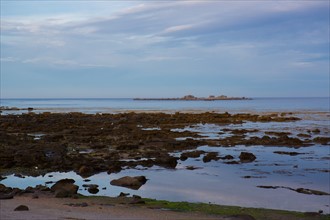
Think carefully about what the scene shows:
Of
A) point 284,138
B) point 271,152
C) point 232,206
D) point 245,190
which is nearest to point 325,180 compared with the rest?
point 245,190

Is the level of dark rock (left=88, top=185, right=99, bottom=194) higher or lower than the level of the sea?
higher

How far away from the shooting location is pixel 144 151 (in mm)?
28125

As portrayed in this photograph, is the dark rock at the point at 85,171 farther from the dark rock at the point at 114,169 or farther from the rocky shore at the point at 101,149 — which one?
the dark rock at the point at 114,169

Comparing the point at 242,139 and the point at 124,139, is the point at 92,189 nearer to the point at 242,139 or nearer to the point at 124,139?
the point at 124,139

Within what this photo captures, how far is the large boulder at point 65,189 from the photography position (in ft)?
46.2

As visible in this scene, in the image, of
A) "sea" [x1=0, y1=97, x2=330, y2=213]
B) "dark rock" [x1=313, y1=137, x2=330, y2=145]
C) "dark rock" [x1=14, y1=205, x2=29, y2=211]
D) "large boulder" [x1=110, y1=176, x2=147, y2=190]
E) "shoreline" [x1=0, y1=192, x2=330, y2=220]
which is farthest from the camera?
"dark rock" [x1=313, y1=137, x2=330, y2=145]

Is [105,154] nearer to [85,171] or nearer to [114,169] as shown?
[114,169]

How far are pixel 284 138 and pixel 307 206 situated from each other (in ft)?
68.8

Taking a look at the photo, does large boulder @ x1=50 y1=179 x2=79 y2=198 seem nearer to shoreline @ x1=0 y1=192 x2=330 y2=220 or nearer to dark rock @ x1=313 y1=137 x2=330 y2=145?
shoreline @ x1=0 y1=192 x2=330 y2=220

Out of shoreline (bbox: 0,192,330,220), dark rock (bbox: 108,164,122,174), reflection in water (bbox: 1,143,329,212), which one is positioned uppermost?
shoreline (bbox: 0,192,330,220)

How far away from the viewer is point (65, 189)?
48.5 feet

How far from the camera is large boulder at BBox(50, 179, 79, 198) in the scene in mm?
14094

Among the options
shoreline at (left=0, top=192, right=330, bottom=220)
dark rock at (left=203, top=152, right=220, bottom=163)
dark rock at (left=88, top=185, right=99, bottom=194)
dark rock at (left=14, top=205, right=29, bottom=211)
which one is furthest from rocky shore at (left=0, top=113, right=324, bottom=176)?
dark rock at (left=14, top=205, right=29, bottom=211)

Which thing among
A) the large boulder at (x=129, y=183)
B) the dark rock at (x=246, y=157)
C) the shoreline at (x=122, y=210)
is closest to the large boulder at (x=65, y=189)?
the shoreline at (x=122, y=210)
